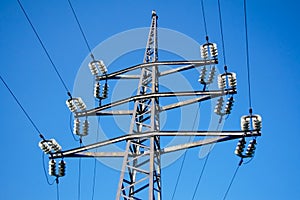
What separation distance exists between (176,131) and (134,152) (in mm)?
1273

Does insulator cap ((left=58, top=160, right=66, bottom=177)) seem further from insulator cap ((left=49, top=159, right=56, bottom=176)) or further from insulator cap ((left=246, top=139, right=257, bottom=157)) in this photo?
insulator cap ((left=246, top=139, right=257, bottom=157))

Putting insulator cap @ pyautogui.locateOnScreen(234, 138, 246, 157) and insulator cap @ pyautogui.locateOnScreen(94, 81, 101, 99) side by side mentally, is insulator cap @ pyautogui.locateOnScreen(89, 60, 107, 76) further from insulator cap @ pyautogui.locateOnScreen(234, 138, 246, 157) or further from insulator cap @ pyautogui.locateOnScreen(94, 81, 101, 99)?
insulator cap @ pyautogui.locateOnScreen(234, 138, 246, 157)

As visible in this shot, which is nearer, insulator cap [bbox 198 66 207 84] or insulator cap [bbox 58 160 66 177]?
insulator cap [bbox 58 160 66 177]

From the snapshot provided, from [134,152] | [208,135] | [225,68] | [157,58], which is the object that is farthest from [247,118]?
[157,58]

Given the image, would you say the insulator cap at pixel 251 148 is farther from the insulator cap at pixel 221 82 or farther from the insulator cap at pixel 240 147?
the insulator cap at pixel 221 82

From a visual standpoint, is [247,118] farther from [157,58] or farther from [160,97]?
[157,58]

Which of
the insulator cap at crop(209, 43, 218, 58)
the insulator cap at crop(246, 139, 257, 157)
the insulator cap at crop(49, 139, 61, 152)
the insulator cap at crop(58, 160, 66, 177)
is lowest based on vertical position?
the insulator cap at crop(246, 139, 257, 157)

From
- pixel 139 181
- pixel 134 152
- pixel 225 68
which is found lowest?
pixel 139 181

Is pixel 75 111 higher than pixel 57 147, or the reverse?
pixel 75 111

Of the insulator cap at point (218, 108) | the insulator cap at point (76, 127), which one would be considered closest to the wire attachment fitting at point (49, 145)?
the insulator cap at point (76, 127)

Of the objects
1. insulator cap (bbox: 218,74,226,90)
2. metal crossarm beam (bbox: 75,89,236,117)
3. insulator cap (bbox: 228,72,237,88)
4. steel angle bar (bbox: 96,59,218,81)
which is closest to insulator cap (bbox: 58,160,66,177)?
metal crossarm beam (bbox: 75,89,236,117)

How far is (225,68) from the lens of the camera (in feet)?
47.2

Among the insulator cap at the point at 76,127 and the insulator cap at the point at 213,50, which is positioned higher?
the insulator cap at the point at 213,50

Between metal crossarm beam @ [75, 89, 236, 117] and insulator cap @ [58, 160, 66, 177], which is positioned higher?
metal crossarm beam @ [75, 89, 236, 117]
